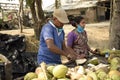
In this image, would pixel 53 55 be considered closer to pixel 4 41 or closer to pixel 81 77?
pixel 81 77

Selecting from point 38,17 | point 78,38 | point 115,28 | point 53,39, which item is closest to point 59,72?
point 53,39

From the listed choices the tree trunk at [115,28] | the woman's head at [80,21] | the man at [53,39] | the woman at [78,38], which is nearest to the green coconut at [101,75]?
the man at [53,39]

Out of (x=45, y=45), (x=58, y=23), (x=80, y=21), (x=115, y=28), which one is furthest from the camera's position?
(x=115, y=28)

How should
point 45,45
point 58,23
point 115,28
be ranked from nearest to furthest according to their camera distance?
point 58,23, point 45,45, point 115,28

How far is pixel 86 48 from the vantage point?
6219 millimetres

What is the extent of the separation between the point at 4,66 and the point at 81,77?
1.04m

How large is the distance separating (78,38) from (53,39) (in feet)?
4.19

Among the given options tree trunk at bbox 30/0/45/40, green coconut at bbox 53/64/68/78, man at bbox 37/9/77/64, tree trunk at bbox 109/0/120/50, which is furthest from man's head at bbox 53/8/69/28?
tree trunk at bbox 30/0/45/40

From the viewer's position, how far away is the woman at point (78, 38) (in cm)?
598

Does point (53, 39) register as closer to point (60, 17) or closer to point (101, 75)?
point (60, 17)

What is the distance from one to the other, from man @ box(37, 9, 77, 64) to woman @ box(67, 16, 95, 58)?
32.0 inches

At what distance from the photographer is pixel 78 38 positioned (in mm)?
6031

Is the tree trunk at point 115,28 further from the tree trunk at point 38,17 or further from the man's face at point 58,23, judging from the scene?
the tree trunk at point 38,17

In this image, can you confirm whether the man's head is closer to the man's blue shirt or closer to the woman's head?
the man's blue shirt
